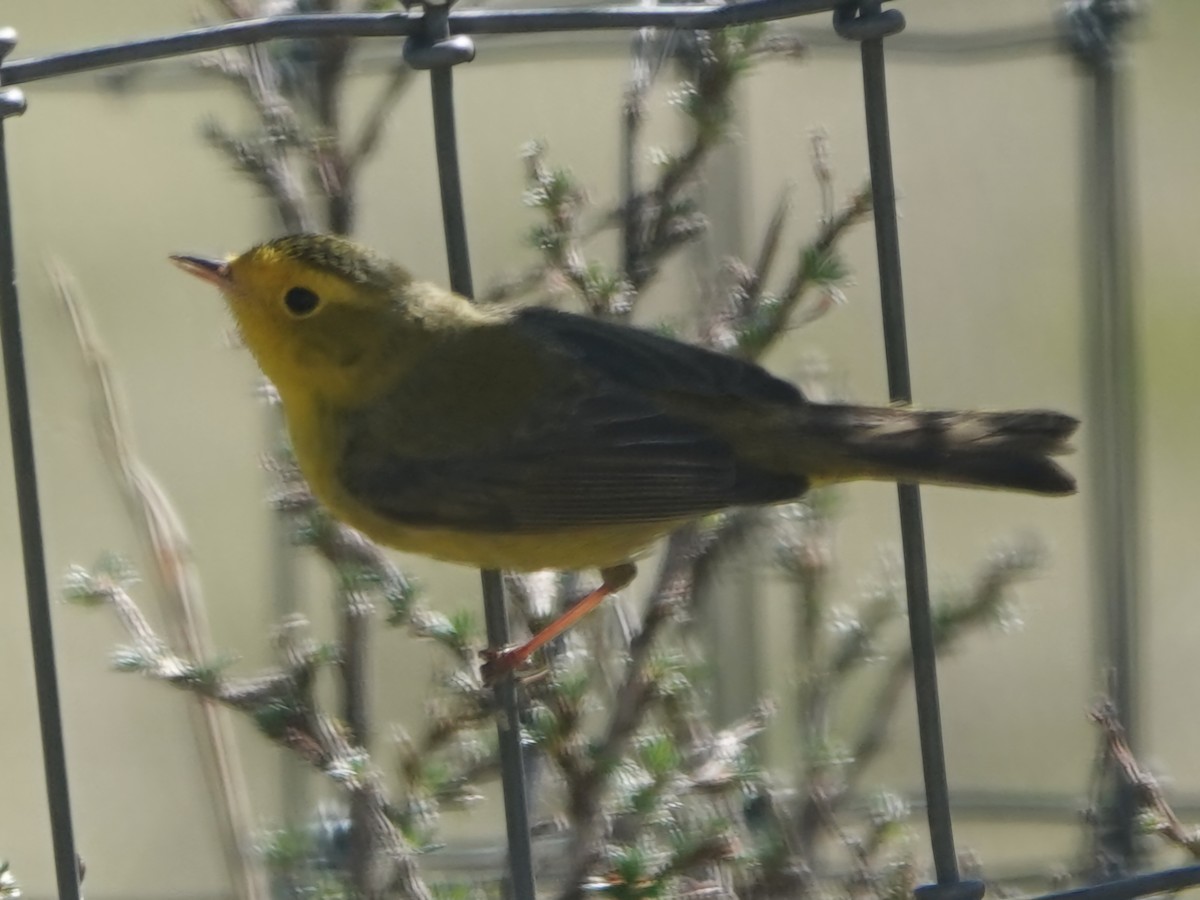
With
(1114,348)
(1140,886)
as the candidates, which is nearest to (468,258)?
(1140,886)

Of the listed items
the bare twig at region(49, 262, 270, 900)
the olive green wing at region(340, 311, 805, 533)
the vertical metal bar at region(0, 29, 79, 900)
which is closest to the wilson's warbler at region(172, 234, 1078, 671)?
the olive green wing at region(340, 311, 805, 533)

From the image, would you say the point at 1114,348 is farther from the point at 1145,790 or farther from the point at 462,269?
the point at 462,269

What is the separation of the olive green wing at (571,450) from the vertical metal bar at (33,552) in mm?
479

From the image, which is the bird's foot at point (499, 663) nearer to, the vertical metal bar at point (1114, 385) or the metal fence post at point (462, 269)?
the metal fence post at point (462, 269)

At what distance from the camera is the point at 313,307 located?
2328 mm

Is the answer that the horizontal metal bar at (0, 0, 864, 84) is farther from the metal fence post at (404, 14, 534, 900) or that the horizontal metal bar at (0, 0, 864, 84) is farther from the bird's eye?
the bird's eye

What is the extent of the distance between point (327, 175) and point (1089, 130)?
3.73 ft

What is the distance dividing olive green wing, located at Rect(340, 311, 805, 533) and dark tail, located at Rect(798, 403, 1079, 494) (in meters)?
0.07

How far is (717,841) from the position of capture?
6.59 ft

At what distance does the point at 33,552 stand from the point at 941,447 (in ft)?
3.22

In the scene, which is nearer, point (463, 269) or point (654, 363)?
point (463, 269)

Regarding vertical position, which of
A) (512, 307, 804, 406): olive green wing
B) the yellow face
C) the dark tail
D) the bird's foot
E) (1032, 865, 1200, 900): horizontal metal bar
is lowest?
(1032, 865, 1200, 900): horizontal metal bar

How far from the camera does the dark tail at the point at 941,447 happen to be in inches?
75.7

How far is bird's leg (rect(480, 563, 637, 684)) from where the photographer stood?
6.41 feet
